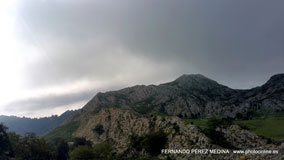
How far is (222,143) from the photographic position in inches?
2491

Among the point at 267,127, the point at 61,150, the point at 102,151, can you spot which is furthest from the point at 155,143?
the point at 267,127

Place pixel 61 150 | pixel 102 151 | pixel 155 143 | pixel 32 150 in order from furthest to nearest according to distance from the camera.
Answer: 1. pixel 61 150
2. pixel 32 150
3. pixel 102 151
4. pixel 155 143

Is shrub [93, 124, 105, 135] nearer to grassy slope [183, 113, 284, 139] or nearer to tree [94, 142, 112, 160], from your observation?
tree [94, 142, 112, 160]

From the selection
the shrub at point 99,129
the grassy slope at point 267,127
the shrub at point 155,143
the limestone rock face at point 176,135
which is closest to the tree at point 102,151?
the limestone rock face at point 176,135

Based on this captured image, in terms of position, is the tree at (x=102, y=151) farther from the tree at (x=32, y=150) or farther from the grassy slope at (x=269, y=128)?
the grassy slope at (x=269, y=128)

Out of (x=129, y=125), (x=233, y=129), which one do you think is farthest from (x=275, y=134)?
(x=129, y=125)

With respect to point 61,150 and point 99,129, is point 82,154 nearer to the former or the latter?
point 61,150

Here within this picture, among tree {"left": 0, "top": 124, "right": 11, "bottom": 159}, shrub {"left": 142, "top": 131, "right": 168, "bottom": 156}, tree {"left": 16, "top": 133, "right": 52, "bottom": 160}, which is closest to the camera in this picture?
shrub {"left": 142, "top": 131, "right": 168, "bottom": 156}

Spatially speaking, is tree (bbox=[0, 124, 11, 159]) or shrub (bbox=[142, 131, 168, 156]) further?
tree (bbox=[0, 124, 11, 159])

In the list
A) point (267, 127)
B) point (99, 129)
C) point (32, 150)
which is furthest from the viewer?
point (99, 129)

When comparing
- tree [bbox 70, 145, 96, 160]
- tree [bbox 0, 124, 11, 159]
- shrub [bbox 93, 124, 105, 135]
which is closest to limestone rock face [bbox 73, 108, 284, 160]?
shrub [bbox 93, 124, 105, 135]

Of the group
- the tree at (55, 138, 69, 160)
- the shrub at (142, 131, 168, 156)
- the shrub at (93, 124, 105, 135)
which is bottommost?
the tree at (55, 138, 69, 160)

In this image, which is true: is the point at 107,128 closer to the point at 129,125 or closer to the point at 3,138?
the point at 129,125

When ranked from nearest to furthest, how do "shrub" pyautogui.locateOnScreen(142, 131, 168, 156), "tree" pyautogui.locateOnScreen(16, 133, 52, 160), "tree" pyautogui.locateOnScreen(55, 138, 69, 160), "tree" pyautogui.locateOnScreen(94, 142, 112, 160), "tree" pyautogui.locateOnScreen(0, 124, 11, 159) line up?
"shrub" pyautogui.locateOnScreen(142, 131, 168, 156)
"tree" pyautogui.locateOnScreen(94, 142, 112, 160)
"tree" pyautogui.locateOnScreen(0, 124, 11, 159)
"tree" pyautogui.locateOnScreen(16, 133, 52, 160)
"tree" pyautogui.locateOnScreen(55, 138, 69, 160)
